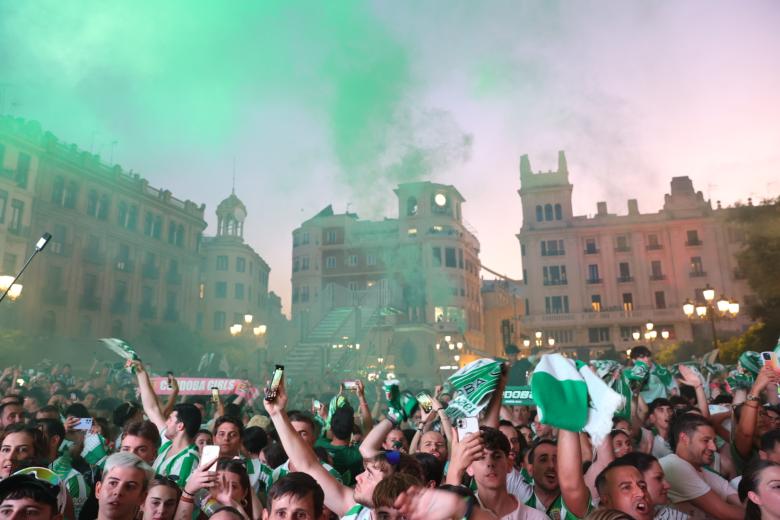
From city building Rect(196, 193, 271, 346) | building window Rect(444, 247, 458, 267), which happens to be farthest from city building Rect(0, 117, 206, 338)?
building window Rect(444, 247, 458, 267)

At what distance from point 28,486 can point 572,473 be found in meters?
3.27

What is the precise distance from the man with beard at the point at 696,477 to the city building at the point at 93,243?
4108 cm

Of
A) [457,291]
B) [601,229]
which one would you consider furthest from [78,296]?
[601,229]

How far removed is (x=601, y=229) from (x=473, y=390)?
59845 millimetres

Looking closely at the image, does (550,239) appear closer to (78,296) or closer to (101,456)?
(78,296)

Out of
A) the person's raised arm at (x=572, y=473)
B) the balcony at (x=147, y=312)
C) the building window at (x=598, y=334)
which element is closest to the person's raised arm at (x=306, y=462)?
the person's raised arm at (x=572, y=473)

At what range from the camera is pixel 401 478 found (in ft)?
9.14

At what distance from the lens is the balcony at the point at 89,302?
138 ft

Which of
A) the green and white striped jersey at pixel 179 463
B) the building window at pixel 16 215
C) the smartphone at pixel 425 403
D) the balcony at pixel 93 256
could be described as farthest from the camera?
the balcony at pixel 93 256

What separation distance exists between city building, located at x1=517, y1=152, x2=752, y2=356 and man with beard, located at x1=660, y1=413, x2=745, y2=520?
52216 mm

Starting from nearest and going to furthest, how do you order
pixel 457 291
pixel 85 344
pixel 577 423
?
pixel 577 423, pixel 85 344, pixel 457 291

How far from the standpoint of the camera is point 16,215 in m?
36.9

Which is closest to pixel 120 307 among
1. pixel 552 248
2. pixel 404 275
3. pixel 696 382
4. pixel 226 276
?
pixel 226 276

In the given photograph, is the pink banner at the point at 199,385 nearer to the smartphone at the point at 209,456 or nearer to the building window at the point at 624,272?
the smartphone at the point at 209,456
